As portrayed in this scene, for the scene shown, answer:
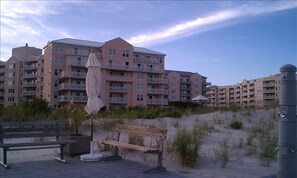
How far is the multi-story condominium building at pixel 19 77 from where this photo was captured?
260 feet

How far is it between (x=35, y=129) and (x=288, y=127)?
6274 millimetres

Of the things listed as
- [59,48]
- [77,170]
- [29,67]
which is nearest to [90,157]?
[77,170]

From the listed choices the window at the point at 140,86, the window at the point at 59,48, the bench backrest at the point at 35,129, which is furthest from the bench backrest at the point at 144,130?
the window at the point at 140,86

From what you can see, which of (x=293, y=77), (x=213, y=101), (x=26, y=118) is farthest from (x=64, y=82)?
(x=213, y=101)

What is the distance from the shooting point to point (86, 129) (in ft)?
52.2

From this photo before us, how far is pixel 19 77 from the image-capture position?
84438 millimetres

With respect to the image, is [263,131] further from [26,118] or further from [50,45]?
[50,45]

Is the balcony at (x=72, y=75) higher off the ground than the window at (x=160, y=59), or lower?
lower

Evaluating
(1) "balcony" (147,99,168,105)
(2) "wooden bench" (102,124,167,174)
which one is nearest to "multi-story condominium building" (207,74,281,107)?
(1) "balcony" (147,99,168,105)

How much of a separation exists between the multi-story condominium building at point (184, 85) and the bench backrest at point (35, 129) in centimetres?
8419

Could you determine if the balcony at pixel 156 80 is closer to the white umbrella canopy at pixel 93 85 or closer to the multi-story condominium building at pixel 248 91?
the multi-story condominium building at pixel 248 91

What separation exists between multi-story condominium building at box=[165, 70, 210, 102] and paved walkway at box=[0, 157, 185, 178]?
85.2 m

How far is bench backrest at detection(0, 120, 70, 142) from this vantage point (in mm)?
8781

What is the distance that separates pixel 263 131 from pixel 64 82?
57148mm
